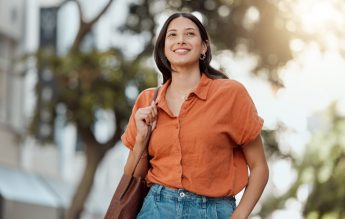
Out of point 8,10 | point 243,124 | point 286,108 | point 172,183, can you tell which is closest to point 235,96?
point 243,124

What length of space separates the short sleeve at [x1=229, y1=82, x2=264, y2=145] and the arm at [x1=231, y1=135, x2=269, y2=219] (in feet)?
0.18

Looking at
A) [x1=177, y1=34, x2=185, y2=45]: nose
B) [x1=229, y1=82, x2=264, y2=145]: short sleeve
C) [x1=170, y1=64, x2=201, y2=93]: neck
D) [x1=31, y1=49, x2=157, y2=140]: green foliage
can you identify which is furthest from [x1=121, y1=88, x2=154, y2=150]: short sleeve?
[x1=31, y1=49, x2=157, y2=140]: green foliage

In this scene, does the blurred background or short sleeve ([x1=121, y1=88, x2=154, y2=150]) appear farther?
the blurred background

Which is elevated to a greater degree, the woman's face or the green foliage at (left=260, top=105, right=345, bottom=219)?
the woman's face

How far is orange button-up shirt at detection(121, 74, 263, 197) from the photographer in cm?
466

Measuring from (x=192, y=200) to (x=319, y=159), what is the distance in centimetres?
1669

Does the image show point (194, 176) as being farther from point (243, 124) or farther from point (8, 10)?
point (8, 10)

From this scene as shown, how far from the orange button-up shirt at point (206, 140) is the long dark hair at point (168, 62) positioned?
0.15 m

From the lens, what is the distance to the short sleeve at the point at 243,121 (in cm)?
471

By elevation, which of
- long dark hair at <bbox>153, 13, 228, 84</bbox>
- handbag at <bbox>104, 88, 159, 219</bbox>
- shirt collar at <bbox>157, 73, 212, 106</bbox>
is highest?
long dark hair at <bbox>153, 13, 228, 84</bbox>

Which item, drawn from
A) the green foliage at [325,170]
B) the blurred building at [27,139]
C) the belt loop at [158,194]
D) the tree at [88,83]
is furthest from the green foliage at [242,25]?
the belt loop at [158,194]

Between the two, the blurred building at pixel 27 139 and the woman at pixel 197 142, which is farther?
the blurred building at pixel 27 139

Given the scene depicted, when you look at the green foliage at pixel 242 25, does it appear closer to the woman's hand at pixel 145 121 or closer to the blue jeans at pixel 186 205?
the woman's hand at pixel 145 121

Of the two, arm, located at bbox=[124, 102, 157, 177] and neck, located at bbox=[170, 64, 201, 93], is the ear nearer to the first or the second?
neck, located at bbox=[170, 64, 201, 93]
